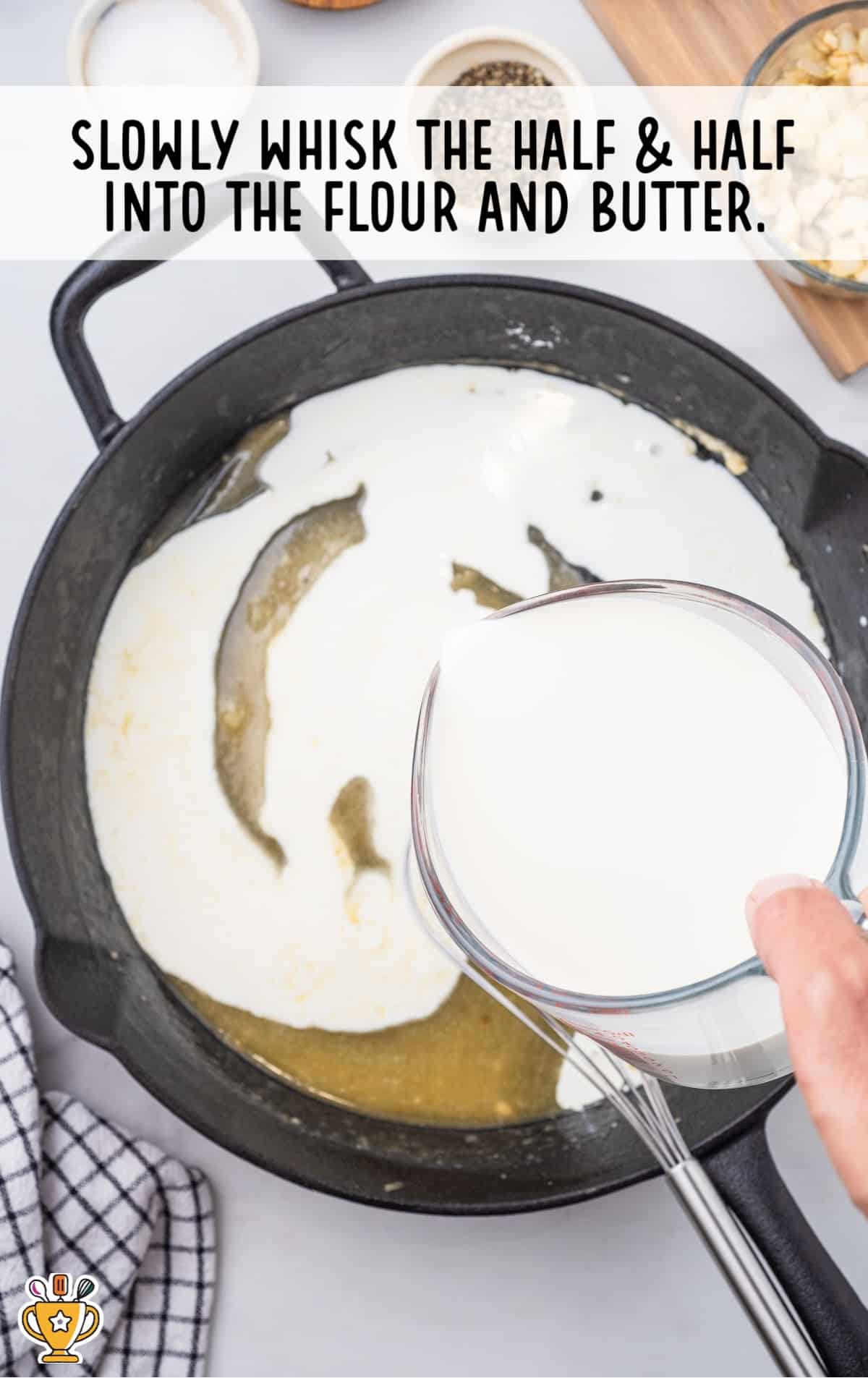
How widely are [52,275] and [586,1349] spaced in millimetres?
973

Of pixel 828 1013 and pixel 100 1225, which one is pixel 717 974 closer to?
pixel 828 1013

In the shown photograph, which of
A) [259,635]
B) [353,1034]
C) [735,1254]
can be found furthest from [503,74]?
[735,1254]

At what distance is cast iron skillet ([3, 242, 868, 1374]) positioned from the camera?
862 millimetres

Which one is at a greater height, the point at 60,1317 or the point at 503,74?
the point at 503,74

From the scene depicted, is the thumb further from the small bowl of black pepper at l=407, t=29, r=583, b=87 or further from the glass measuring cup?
the small bowl of black pepper at l=407, t=29, r=583, b=87

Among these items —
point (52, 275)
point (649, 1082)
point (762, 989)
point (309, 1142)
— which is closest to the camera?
point (762, 989)

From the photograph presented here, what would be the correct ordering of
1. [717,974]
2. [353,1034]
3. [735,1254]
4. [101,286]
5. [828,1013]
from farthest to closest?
[353,1034], [101,286], [735,1254], [717,974], [828,1013]

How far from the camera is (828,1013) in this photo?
1.47 ft

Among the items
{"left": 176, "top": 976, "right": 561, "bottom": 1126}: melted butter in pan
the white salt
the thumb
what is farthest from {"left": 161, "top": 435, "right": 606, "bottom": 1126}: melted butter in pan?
the thumb

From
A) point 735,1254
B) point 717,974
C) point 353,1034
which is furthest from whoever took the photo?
point 353,1034

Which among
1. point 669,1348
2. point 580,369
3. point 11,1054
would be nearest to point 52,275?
point 580,369

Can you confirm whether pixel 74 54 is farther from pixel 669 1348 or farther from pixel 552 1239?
pixel 669 1348

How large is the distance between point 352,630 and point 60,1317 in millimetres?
554

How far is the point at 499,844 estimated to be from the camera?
0.60 meters
